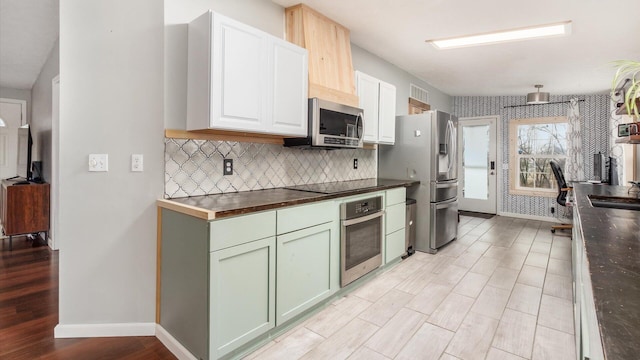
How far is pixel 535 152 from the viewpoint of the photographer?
6375 mm

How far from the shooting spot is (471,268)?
138 inches

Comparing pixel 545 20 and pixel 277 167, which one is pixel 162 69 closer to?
pixel 277 167

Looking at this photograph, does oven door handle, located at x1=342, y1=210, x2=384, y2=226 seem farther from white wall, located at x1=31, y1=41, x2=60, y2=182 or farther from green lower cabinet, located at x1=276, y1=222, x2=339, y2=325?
white wall, located at x1=31, y1=41, x2=60, y2=182

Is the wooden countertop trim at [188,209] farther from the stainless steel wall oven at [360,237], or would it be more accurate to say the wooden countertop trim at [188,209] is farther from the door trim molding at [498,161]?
the door trim molding at [498,161]

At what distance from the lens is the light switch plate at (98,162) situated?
2099 mm

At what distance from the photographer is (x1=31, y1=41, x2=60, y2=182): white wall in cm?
414

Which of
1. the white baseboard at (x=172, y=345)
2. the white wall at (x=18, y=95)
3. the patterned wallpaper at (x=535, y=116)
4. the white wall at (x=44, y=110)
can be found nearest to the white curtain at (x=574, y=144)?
the patterned wallpaper at (x=535, y=116)

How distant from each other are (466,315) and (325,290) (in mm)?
1093

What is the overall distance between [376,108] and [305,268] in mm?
2186

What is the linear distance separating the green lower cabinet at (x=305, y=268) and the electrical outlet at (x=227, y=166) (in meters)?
0.76

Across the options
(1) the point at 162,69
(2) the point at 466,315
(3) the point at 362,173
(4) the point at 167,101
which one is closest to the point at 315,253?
(2) the point at 466,315

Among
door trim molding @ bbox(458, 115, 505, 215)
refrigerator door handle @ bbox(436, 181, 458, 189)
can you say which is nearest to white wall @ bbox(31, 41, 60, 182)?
refrigerator door handle @ bbox(436, 181, 458, 189)

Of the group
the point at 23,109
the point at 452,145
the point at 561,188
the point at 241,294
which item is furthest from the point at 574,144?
the point at 23,109

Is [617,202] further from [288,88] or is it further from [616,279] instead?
[288,88]
